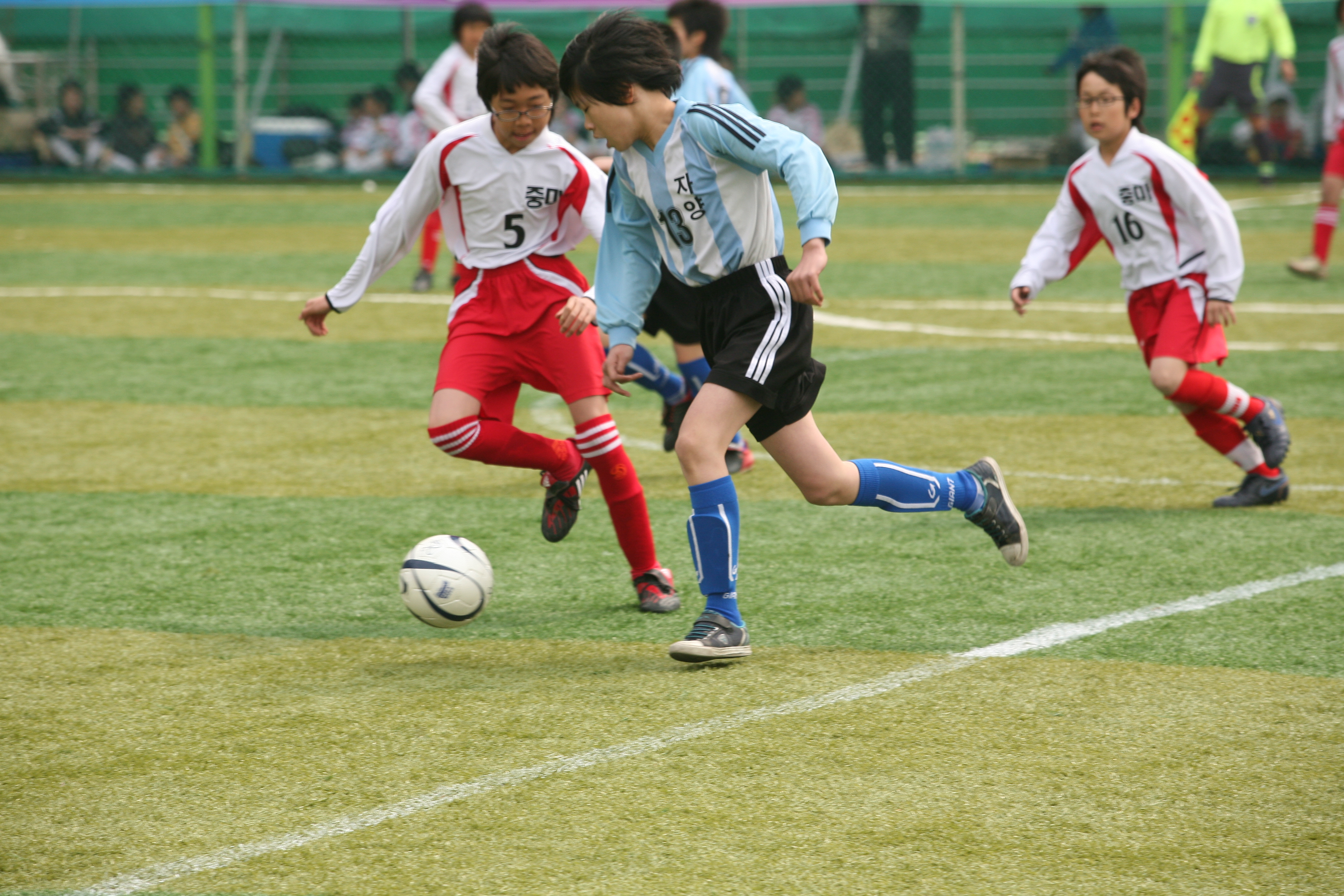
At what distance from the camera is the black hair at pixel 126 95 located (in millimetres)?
23250

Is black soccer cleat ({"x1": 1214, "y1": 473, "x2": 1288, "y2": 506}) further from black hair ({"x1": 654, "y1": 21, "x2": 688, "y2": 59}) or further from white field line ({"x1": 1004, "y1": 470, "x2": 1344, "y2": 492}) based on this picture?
black hair ({"x1": 654, "y1": 21, "x2": 688, "y2": 59})

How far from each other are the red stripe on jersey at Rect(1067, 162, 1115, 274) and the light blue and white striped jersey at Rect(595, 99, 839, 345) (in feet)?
7.51

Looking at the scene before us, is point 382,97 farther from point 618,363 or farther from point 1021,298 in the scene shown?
point 618,363

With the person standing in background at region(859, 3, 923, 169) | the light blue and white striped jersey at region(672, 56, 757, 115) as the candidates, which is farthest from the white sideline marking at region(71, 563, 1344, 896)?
the person standing in background at region(859, 3, 923, 169)

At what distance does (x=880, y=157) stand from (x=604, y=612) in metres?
17.7

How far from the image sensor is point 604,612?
190 inches

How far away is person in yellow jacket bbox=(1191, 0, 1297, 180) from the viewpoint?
55.5 ft

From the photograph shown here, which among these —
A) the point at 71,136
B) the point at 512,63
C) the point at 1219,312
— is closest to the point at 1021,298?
the point at 1219,312

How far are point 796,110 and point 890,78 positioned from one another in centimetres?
151

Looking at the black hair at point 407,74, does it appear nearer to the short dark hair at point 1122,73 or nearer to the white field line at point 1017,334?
the white field line at point 1017,334

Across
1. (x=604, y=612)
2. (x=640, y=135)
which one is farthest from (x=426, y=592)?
(x=640, y=135)

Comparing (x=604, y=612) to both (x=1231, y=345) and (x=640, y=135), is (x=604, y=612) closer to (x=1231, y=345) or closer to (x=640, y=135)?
(x=640, y=135)

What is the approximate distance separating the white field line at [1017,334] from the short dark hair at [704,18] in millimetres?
2449

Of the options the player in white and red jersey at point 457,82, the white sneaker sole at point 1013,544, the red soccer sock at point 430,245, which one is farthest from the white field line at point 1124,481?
the red soccer sock at point 430,245
